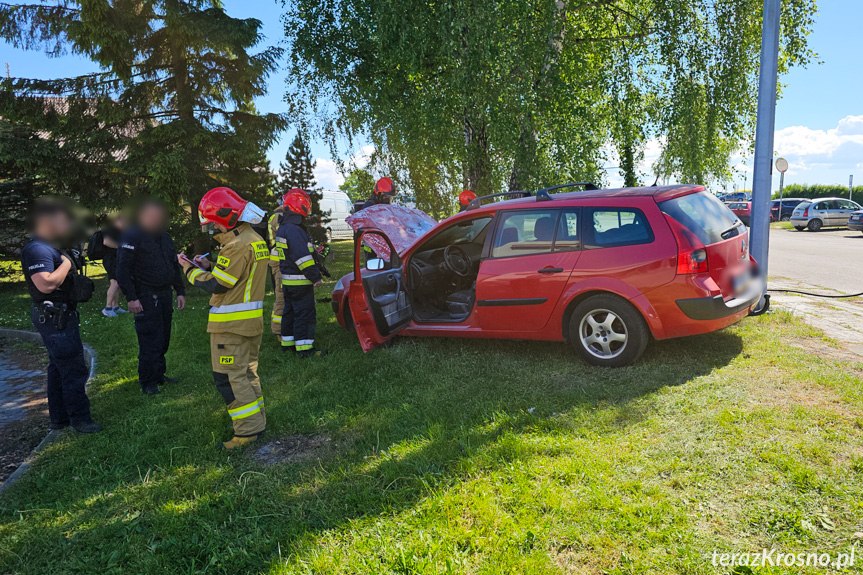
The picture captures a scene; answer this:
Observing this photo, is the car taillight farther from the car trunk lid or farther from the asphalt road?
the asphalt road

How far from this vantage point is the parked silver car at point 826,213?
2558cm

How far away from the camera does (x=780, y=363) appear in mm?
4887

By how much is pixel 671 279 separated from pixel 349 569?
3.55 metres

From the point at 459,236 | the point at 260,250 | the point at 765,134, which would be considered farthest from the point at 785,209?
the point at 260,250

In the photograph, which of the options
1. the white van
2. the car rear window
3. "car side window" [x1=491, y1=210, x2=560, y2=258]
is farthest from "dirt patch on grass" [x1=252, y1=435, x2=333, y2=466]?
the white van

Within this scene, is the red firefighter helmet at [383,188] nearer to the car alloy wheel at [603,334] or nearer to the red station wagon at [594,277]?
the red station wagon at [594,277]

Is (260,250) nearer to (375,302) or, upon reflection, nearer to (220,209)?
(220,209)

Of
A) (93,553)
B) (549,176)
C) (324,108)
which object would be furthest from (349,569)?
(324,108)

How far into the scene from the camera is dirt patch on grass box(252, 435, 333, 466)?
3.85 m

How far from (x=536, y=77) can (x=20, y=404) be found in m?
9.06

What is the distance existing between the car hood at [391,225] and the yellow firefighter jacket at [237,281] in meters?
3.47

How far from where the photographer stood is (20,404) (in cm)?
564

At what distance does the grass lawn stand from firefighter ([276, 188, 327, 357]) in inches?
40.8

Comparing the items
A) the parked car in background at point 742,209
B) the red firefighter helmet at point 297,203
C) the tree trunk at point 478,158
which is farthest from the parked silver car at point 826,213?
the red firefighter helmet at point 297,203
